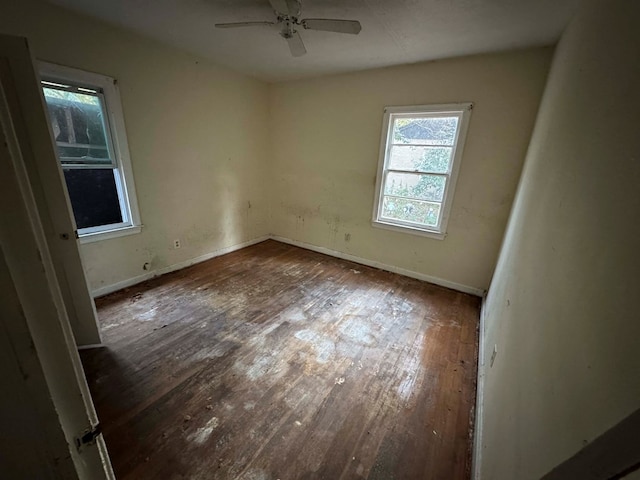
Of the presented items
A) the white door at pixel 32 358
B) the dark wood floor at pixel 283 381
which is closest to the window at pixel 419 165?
the dark wood floor at pixel 283 381

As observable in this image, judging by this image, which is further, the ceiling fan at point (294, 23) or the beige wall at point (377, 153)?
the beige wall at point (377, 153)

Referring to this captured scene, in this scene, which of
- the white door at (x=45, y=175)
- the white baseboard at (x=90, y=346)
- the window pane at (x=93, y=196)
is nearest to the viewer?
the white door at (x=45, y=175)

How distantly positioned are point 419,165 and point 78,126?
11.6ft

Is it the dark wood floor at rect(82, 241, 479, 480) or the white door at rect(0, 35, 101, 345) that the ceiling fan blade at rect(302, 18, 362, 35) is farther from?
the dark wood floor at rect(82, 241, 479, 480)

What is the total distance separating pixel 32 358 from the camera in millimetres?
392

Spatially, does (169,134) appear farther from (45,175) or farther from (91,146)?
(45,175)

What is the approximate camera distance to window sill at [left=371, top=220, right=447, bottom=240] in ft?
10.6

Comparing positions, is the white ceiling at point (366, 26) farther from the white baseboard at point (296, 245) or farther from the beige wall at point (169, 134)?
the white baseboard at point (296, 245)

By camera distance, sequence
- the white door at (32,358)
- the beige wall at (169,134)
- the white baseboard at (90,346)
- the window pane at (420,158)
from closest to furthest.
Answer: the white door at (32,358), the white baseboard at (90,346), the beige wall at (169,134), the window pane at (420,158)

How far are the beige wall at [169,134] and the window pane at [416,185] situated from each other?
2158 mm

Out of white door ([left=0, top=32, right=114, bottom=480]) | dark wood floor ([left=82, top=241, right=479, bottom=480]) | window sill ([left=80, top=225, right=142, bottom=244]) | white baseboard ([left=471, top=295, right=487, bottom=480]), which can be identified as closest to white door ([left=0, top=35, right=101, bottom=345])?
dark wood floor ([left=82, top=241, right=479, bottom=480])

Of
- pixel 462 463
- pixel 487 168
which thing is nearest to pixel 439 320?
pixel 462 463

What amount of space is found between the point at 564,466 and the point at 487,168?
2834 millimetres

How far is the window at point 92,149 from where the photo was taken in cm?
228
